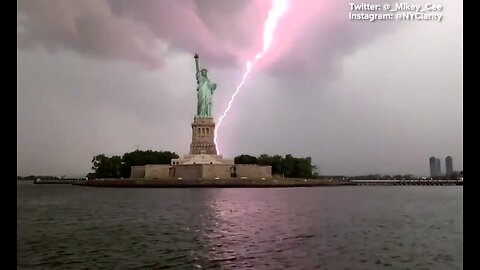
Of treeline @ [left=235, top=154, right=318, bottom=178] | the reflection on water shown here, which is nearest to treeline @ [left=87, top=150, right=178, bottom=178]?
treeline @ [left=235, top=154, right=318, bottom=178]

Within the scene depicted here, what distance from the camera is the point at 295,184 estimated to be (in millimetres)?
70188

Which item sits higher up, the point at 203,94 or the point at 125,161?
the point at 203,94

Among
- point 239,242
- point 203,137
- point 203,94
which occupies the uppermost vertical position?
point 203,94

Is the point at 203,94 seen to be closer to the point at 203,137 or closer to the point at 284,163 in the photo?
the point at 203,137

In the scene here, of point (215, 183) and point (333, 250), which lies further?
point (215, 183)

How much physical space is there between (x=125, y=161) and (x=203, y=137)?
Result: 2403 centimetres

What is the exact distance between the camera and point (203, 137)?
65.2 m

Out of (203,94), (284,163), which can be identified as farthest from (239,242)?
(284,163)

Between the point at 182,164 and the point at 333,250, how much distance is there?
50570 millimetres

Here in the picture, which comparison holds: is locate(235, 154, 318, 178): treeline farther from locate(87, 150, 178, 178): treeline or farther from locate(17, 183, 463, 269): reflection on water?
locate(17, 183, 463, 269): reflection on water

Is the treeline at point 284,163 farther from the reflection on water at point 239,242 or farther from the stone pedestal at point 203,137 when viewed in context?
the reflection on water at point 239,242

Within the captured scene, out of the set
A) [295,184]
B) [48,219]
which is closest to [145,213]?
[48,219]

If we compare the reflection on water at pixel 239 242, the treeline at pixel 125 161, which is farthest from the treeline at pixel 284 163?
the reflection on water at pixel 239 242
